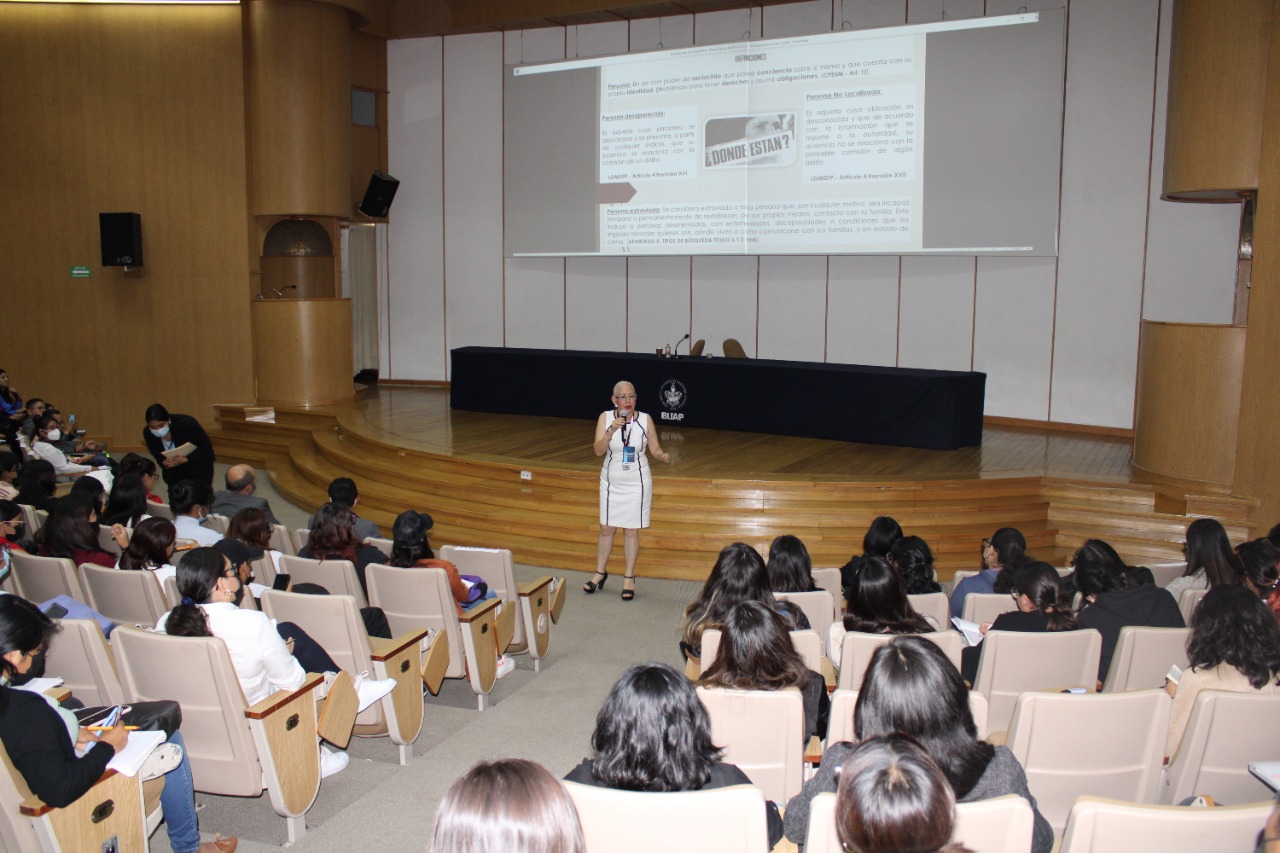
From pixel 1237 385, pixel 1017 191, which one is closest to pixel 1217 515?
pixel 1237 385

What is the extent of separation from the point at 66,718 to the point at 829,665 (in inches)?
104

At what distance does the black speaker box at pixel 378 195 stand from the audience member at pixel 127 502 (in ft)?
27.8

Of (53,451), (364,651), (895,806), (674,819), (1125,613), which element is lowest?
(364,651)

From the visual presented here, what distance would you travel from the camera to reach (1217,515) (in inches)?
299

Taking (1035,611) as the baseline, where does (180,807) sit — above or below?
below

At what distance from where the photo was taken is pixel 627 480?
656cm

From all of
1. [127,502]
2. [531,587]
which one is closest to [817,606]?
[531,587]

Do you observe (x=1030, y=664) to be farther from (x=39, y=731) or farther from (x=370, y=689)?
(x=39, y=731)

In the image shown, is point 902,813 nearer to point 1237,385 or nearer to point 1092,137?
point 1237,385

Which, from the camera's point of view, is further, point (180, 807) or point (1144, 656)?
point (1144, 656)

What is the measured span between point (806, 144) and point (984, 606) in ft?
24.1

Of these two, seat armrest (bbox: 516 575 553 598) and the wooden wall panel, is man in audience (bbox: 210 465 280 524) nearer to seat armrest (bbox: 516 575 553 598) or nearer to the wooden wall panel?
seat armrest (bbox: 516 575 553 598)

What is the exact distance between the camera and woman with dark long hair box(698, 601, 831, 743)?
298cm

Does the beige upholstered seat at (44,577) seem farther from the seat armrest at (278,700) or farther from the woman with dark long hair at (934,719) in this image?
the woman with dark long hair at (934,719)
